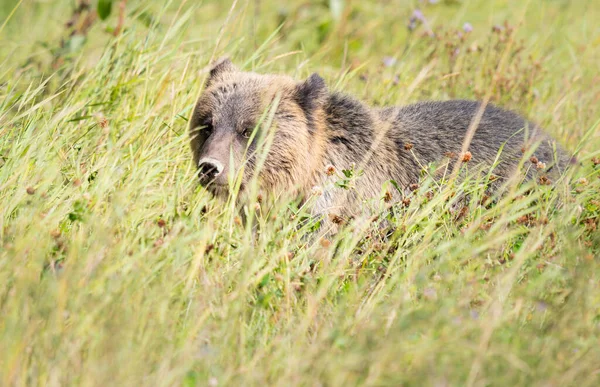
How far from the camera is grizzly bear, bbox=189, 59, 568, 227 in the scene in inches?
184

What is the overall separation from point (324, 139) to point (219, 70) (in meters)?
0.90

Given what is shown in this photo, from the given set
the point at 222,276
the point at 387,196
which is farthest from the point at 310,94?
the point at 222,276

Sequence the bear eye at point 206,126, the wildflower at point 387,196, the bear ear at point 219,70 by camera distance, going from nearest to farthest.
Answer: the wildflower at point 387,196
the bear eye at point 206,126
the bear ear at point 219,70

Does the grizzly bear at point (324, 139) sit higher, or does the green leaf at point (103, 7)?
the green leaf at point (103, 7)

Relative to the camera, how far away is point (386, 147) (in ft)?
16.8

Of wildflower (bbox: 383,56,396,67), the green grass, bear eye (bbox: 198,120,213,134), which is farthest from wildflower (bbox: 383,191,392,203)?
wildflower (bbox: 383,56,396,67)

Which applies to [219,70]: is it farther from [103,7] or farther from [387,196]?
[387,196]

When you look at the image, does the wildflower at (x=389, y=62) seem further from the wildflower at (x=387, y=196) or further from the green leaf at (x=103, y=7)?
the wildflower at (x=387, y=196)

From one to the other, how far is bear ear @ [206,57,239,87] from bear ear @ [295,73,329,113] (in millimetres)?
590

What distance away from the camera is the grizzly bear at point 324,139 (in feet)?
15.4

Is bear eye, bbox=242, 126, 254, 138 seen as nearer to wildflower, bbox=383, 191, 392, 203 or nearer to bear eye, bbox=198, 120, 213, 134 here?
bear eye, bbox=198, 120, 213, 134

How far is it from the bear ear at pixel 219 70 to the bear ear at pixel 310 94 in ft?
1.94

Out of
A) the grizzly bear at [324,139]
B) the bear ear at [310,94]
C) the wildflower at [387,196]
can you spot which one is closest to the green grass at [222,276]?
the wildflower at [387,196]

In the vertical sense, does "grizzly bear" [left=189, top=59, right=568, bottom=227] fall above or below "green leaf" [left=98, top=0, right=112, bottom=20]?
below
